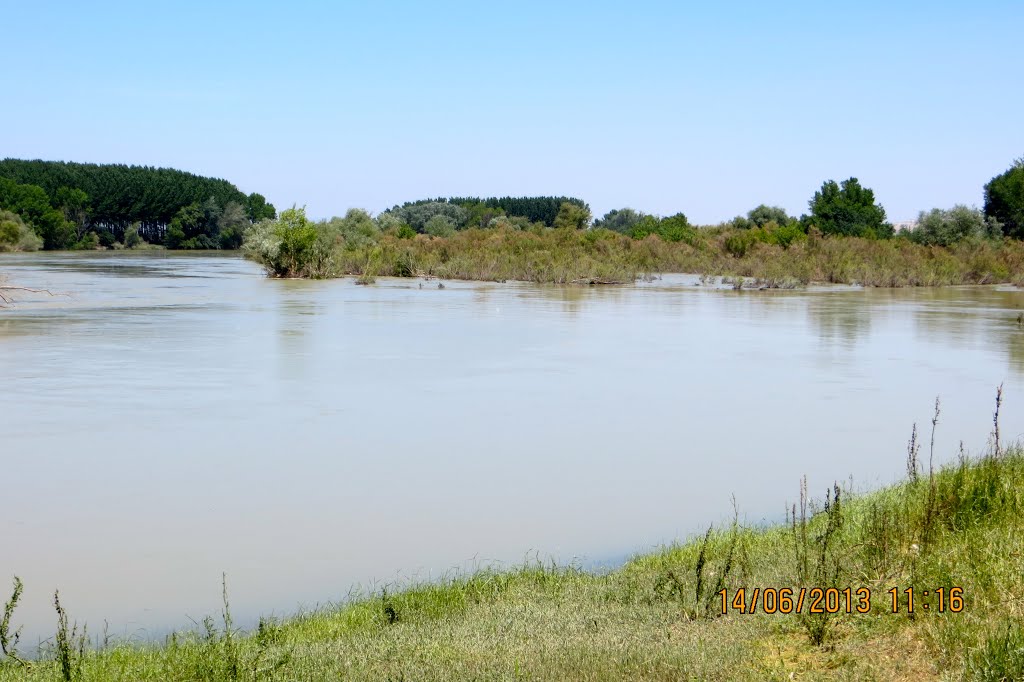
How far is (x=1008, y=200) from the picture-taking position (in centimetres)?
5669

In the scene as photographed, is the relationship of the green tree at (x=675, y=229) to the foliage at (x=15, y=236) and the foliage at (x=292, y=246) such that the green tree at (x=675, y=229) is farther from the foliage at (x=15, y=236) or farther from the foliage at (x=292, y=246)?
the foliage at (x=15, y=236)

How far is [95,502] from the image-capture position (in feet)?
25.1

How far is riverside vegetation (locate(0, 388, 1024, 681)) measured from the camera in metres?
4.33

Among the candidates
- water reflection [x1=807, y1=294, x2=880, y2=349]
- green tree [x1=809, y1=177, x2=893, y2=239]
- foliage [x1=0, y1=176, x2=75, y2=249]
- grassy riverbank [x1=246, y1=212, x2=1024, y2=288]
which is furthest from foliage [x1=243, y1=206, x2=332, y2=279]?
foliage [x1=0, y1=176, x2=75, y2=249]

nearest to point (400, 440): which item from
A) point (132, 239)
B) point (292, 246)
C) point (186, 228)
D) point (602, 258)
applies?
point (292, 246)

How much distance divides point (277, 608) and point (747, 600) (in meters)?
2.59

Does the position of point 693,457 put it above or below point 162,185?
below

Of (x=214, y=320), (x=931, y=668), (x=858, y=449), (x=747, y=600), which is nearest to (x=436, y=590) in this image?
(x=747, y=600)

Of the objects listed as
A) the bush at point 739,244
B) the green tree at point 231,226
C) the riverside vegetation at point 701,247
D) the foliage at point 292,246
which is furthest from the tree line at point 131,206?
the bush at point 739,244

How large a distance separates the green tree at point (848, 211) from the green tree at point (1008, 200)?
675 cm

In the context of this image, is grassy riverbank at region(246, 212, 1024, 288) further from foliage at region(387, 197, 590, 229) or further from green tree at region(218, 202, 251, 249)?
green tree at region(218, 202, 251, 249)

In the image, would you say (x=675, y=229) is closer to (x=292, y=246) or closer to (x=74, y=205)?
(x=292, y=246)

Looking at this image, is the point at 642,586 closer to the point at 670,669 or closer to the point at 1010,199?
the point at 670,669

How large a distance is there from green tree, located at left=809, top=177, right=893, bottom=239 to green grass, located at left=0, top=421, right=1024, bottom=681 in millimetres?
50103
